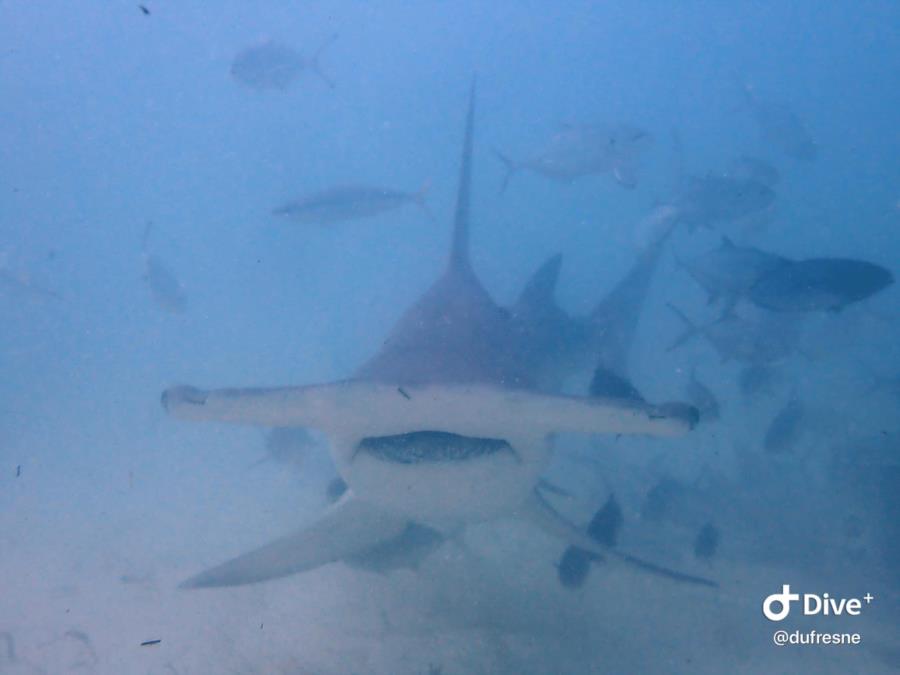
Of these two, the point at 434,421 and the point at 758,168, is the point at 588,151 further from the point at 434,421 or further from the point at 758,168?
the point at 434,421

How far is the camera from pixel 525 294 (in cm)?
643

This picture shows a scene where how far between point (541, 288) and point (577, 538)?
296 centimetres

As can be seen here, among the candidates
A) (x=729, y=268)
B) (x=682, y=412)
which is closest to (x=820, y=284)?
(x=729, y=268)

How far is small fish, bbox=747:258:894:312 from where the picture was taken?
15.6ft

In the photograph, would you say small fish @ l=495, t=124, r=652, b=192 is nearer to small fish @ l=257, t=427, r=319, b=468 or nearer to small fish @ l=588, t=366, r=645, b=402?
small fish @ l=257, t=427, r=319, b=468

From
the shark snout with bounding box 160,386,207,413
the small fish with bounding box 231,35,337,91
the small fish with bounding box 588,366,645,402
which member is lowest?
the small fish with bounding box 588,366,645,402

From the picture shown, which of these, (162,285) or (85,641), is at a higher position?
(162,285)

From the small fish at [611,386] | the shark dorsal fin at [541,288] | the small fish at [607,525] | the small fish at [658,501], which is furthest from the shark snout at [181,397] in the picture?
the small fish at [658,501]

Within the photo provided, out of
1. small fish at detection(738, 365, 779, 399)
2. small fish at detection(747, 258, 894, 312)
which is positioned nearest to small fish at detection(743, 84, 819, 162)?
small fish at detection(738, 365, 779, 399)

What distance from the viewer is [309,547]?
169 inches

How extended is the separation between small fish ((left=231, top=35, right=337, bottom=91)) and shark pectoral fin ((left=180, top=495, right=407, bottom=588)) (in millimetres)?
7513

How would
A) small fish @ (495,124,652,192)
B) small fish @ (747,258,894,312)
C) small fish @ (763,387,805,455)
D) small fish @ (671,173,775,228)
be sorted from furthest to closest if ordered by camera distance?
1. small fish @ (495,124,652,192)
2. small fish @ (671,173,775,228)
3. small fish @ (763,387,805,455)
4. small fish @ (747,258,894,312)

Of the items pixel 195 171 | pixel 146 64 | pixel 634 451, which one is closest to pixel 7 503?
pixel 634 451

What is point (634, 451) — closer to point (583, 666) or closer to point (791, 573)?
point (791, 573)
